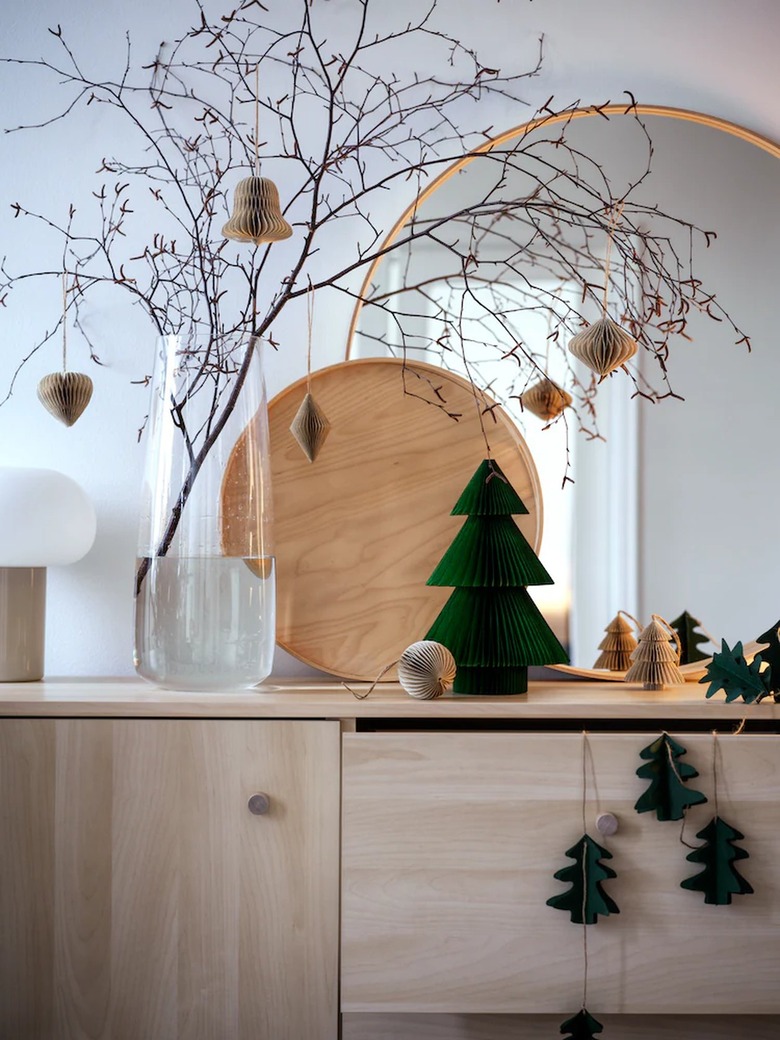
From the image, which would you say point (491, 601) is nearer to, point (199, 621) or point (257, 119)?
point (199, 621)

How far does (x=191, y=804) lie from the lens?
0.99 m

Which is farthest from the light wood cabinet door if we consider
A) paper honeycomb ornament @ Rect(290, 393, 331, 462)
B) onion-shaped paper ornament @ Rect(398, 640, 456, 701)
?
paper honeycomb ornament @ Rect(290, 393, 331, 462)

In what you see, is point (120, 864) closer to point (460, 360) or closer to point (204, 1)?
point (460, 360)

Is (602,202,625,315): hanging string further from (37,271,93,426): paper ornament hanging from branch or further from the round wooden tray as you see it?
(37,271,93,426): paper ornament hanging from branch

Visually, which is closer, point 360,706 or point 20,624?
point 360,706

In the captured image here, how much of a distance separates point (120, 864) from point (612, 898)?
520 millimetres

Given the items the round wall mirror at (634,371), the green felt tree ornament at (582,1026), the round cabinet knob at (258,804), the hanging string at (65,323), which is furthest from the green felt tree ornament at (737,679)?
the hanging string at (65,323)

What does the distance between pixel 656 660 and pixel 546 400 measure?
0.38 meters

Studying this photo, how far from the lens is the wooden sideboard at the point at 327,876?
98 centimetres

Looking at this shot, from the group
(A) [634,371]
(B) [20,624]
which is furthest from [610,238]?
(B) [20,624]

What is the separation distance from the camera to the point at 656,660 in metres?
1.12

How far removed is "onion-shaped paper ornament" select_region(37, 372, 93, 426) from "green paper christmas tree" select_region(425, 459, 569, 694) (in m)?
0.52

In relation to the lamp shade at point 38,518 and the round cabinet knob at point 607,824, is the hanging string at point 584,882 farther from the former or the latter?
the lamp shade at point 38,518

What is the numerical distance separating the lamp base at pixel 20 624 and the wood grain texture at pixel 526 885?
455mm
